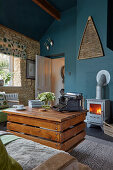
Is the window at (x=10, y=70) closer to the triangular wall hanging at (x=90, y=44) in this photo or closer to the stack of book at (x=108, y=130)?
the triangular wall hanging at (x=90, y=44)

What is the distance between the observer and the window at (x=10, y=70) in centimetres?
452

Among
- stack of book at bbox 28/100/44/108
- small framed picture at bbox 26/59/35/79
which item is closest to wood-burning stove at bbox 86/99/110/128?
stack of book at bbox 28/100/44/108

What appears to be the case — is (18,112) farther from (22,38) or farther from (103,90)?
(22,38)

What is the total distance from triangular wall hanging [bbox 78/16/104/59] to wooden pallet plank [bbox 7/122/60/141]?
9.78 feet

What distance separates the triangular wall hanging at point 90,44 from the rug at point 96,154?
8.10ft

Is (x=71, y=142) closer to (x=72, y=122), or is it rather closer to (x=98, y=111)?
(x=72, y=122)

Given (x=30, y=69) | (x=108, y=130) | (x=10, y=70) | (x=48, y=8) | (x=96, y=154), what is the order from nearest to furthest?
(x=96, y=154), (x=108, y=130), (x=48, y=8), (x=10, y=70), (x=30, y=69)

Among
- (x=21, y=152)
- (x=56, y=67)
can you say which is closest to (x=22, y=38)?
(x=56, y=67)

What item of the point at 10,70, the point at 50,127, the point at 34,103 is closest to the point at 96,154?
the point at 50,127

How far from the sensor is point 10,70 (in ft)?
16.2

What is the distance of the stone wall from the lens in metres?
4.61

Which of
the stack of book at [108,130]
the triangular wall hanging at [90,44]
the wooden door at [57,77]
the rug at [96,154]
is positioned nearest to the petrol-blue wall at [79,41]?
the triangular wall hanging at [90,44]

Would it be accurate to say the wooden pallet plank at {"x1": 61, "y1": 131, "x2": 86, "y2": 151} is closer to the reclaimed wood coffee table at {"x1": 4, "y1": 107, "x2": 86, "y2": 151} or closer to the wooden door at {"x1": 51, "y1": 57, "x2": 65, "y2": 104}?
the reclaimed wood coffee table at {"x1": 4, "y1": 107, "x2": 86, "y2": 151}

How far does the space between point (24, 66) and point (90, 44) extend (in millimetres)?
2483
